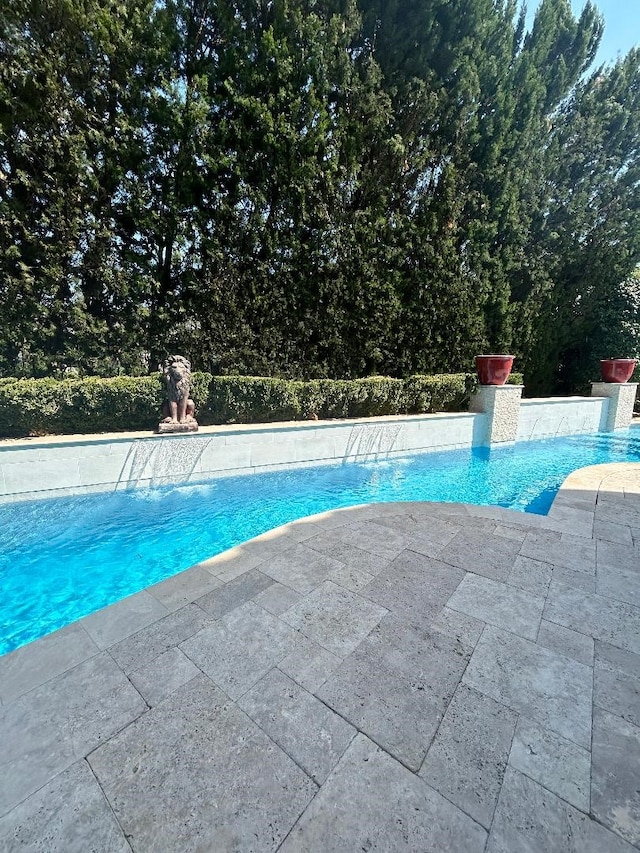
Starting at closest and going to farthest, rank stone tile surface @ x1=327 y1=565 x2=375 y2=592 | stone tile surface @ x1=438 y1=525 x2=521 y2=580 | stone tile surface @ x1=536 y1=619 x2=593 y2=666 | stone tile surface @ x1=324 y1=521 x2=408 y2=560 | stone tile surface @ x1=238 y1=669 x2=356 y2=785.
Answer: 1. stone tile surface @ x1=238 y1=669 x2=356 y2=785
2. stone tile surface @ x1=536 y1=619 x2=593 y2=666
3. stone tile surface @ x1=327 y1=565 x2=375 y2=592
4. stone tile surface @ x1=438 y1=525 x2=521 y2=580
5. stone tile surface @ x1=324 y1=521 x2=408 y2=560

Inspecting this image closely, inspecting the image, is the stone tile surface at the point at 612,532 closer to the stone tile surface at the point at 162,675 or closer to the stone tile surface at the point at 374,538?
the stone tile surface at the point at 374,538

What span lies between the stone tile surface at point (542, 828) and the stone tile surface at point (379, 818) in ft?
0.29

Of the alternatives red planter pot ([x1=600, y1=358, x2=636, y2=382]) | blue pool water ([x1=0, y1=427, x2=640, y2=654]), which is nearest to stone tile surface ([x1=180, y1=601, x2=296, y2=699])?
blue pool water ([x1=0, y1=427, x2=640, y2=654])

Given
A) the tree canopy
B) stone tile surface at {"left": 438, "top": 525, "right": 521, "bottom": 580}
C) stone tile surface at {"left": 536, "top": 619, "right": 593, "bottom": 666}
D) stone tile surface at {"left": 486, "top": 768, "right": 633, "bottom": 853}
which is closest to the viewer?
stone tile surface at {"left": 486, "top": 768, "right": 633, "bottom": 853}

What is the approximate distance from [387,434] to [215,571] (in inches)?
228

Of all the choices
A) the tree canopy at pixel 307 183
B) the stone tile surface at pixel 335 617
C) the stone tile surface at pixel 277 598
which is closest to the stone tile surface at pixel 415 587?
the stone tile surface at pixel 335 617

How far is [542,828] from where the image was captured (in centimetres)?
130

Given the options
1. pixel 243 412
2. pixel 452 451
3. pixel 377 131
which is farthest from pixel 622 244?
pixel 243 412

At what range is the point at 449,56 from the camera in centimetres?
933

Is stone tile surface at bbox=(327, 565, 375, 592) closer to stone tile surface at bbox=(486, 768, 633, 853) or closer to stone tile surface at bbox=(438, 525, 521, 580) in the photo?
stone tile surface at bbox=(438, 525, 521, 580)

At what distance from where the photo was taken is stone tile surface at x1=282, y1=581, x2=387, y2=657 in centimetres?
219

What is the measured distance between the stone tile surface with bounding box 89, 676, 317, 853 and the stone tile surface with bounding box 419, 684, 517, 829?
55cm

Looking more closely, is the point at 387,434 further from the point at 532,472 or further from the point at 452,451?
the point at 532,472

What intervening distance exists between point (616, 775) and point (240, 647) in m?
1.79
